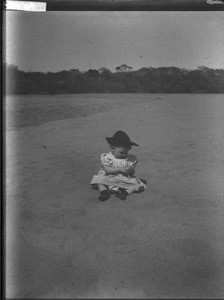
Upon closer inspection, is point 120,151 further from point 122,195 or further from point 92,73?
point 92,73

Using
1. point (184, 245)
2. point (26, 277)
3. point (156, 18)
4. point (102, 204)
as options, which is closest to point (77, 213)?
point (102, 204)

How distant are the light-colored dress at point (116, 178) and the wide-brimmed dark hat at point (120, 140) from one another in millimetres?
76

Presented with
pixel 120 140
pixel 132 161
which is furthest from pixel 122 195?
pixel 120 140

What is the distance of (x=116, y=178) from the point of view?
1811 mm

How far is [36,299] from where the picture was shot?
1.52 metres

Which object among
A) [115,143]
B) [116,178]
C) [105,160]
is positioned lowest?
[116,178]

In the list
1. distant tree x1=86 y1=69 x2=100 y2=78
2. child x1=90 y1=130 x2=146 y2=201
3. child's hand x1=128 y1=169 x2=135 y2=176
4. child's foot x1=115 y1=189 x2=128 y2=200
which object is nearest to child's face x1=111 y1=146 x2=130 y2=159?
child x1=90 y1=130 x2=146 y2=201

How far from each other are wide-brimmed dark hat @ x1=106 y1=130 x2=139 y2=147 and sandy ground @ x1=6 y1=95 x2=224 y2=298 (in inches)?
1.3

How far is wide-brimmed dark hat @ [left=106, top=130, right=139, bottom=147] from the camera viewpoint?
1791mm

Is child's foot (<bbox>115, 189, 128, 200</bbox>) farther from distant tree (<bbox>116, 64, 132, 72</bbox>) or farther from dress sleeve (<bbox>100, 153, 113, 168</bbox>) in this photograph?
distant tree (<bbox>116, 64, 132, 72</bbox>)

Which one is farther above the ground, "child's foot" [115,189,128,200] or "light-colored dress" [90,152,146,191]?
"light-colored dress" [90,152,146,191]

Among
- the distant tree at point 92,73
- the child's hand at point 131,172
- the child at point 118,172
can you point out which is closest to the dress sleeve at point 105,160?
the child at point 118,172

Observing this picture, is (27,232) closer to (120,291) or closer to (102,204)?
(102,204)

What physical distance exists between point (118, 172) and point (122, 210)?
25 centimetres
